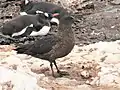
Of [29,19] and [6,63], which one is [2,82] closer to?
[6,63]

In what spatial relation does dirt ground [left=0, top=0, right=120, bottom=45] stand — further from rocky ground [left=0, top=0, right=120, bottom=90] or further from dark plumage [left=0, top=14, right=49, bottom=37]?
dark plumage [left=0, top=14, right=49, bottom=37]

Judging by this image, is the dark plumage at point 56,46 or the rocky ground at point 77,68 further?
the dark plumage at point 56,46

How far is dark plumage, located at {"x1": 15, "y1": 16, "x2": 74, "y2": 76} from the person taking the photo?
20.8 ft

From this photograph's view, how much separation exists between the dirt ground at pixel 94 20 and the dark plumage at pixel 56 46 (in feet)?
7.48

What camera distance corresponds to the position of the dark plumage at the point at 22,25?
32.0 ft

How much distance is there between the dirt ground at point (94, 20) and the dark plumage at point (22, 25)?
2.79 ft

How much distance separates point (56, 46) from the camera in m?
6.39

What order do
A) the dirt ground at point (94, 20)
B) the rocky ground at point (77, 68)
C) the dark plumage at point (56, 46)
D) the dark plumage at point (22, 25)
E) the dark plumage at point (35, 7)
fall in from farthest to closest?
the dark plumage at point (35, 7)
the dark plumage at point (22, 25)
the dirt ground at point (94, 20)
the dark plumage at point (56, 46)
the rocky ground at point (77, 68)

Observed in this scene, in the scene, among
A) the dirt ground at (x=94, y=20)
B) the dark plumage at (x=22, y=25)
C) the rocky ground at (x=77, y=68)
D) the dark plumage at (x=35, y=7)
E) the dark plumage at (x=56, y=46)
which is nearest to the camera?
the rocky ground at (x=77, y=68)

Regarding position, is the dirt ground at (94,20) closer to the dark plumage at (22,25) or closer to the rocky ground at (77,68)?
the rocky ground at (77,68)

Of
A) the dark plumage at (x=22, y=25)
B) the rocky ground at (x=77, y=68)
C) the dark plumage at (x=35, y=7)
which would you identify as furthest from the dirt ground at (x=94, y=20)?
the dark plumage at (x=22, y=25)

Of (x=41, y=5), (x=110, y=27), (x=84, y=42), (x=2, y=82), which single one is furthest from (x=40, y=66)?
(x=41, y=5)

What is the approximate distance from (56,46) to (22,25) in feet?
12.0

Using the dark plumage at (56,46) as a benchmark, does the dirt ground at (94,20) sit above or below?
below
